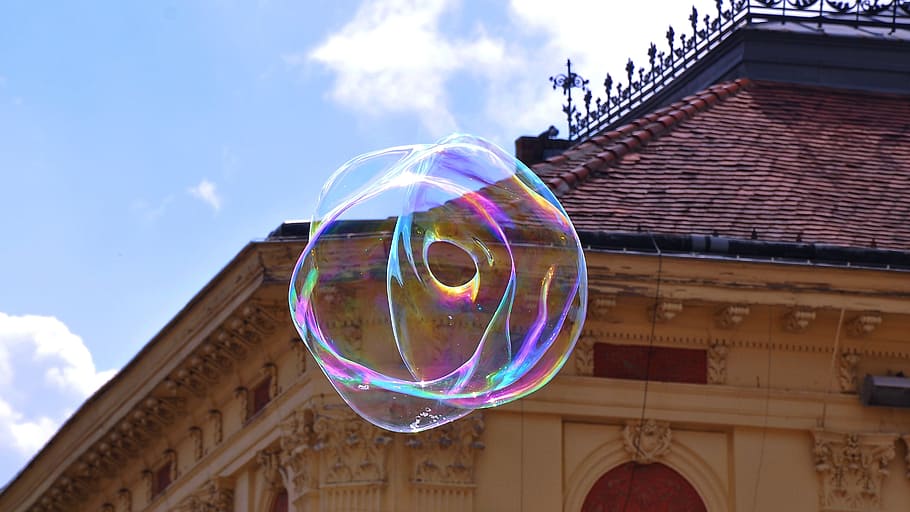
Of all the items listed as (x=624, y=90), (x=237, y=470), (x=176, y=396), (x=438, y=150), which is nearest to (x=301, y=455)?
(x=237, y=470)

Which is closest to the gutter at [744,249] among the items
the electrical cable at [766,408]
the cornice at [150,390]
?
the electrical cable at [766,408]

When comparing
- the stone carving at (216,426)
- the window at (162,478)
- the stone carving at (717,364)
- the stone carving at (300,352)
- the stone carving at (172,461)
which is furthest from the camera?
the window at (162,478)

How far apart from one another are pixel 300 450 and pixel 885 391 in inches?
213

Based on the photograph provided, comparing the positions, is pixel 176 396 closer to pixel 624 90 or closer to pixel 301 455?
pixel 301 455

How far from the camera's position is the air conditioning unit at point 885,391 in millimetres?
22031

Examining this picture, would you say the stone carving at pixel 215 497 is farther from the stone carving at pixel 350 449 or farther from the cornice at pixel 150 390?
the stone carving at pixel 350 449

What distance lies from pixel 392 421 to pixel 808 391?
6840 mm

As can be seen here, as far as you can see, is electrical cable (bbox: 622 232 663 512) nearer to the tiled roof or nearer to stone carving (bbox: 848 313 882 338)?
the tiled roof

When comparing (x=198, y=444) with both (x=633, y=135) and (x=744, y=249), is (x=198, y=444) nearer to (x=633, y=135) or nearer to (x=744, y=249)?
(x=633, y=135)

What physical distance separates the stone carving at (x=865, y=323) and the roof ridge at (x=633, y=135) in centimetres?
320

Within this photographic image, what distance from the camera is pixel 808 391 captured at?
875 inches

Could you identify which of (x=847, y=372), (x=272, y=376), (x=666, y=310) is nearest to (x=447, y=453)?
(x=666, y=310)

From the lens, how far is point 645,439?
22.1 m

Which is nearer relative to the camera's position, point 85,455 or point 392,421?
point 392,421
